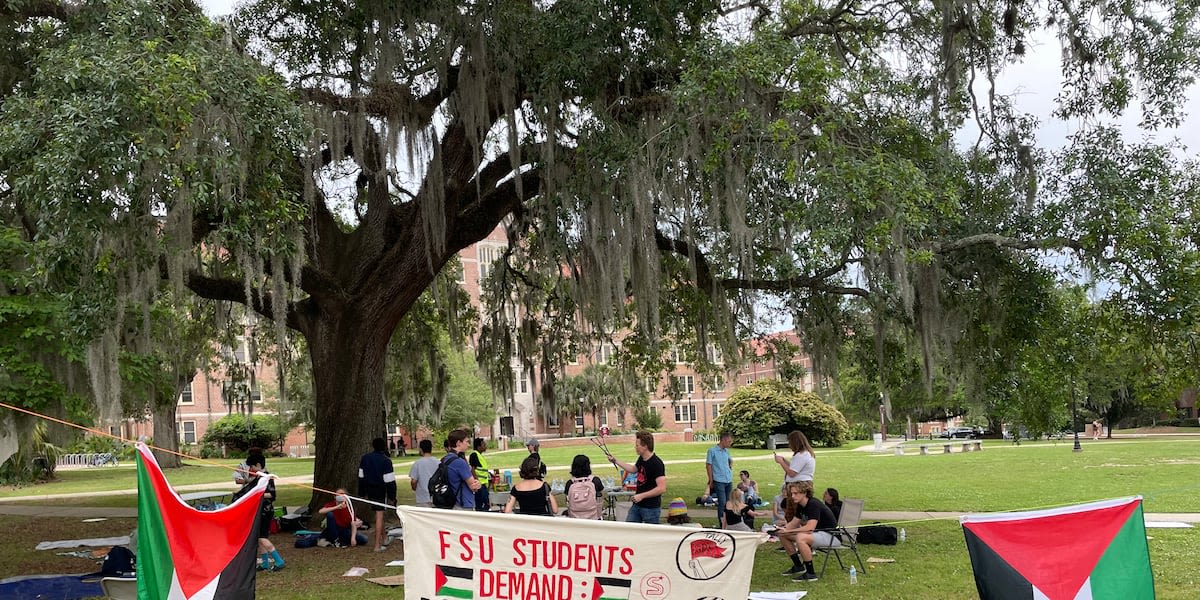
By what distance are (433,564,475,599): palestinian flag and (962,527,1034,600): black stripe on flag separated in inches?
109

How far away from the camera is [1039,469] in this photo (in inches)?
840

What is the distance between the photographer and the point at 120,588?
298 inches

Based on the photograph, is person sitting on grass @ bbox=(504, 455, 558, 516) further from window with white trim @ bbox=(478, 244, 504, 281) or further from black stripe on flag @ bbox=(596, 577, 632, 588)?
window with white trim @ bbox=(478, 244, 504, 281)

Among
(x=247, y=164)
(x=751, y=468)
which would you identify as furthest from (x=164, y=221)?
(x=751, y=468)

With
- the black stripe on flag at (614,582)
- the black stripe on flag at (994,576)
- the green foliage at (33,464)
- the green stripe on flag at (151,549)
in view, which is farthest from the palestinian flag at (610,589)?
the green foliage at (33,464)

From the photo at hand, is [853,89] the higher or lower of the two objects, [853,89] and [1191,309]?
the higher

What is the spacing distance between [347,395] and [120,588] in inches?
220

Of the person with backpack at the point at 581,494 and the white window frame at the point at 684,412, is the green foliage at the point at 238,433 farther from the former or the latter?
the person with backpack at the point at 581,494

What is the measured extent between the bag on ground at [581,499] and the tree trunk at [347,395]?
5.71 m

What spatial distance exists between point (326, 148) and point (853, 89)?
7067 millimetres

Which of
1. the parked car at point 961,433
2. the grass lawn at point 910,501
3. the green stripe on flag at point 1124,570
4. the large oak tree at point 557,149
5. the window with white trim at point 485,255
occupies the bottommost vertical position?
the parked car at point 961,433

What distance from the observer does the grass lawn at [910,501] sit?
826cm

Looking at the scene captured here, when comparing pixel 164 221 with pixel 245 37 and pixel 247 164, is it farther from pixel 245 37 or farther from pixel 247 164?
pixel 245 37

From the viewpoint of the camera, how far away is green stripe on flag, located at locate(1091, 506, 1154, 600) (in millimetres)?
5055
